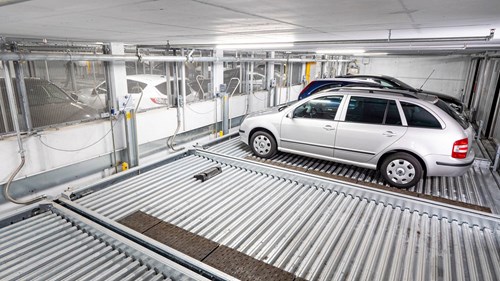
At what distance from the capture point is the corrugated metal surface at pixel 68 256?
252 cm

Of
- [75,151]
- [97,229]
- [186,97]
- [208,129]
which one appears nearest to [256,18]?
[97,229]

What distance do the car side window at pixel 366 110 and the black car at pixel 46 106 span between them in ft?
14.6

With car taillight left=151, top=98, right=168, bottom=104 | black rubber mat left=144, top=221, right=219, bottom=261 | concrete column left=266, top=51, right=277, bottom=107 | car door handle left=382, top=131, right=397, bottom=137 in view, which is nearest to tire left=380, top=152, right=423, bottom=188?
car door handle left=382, top=131, right=397, bottom=137

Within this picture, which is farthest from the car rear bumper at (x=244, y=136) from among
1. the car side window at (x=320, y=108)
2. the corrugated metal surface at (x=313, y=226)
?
the corrugated metal surface at (x=313, y=226)

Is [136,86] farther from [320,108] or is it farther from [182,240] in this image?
[182,240]

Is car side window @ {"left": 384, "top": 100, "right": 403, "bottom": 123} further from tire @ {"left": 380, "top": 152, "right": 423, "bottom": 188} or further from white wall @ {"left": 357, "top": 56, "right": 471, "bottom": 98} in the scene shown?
white wall @ {"left": 357, "top": 56, "right": 471, "bottom": 98}

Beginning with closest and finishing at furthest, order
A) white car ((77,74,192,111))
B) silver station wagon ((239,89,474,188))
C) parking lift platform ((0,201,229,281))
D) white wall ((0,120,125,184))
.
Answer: parking lift platform ((0,201,229,281)), white wall ((0,120,125,184)), silver station wagon ((239,89,474,188)), white car ((77,74,192,111))

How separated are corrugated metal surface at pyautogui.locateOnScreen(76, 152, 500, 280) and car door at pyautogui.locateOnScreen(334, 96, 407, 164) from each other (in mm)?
1000

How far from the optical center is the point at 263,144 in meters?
5.76

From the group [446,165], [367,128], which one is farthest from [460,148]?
[367,128]

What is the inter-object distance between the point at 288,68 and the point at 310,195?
29.3ft

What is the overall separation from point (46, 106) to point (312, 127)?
4348mm

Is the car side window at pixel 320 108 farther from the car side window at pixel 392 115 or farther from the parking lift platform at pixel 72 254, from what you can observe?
the parking lift platform at pixel 72 254

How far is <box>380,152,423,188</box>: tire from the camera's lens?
4.36 metres
